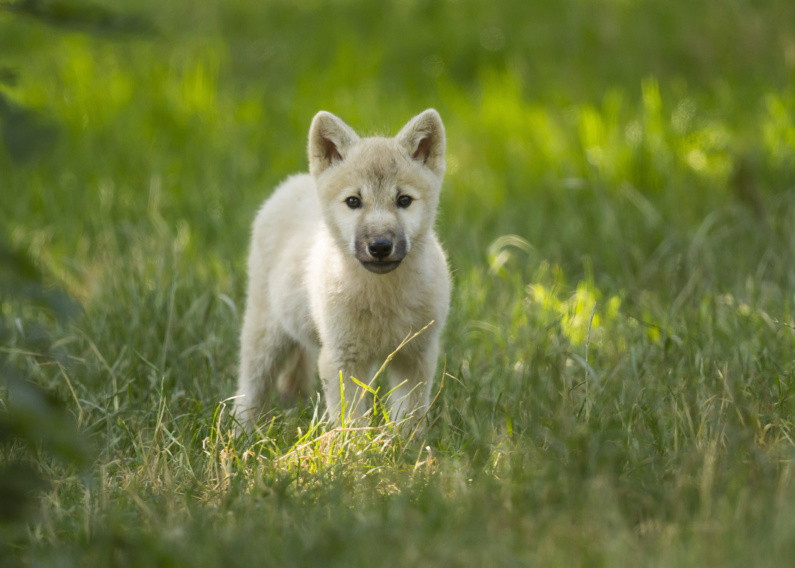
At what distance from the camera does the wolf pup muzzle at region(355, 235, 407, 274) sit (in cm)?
345

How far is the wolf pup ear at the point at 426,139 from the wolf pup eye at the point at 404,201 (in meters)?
0.28

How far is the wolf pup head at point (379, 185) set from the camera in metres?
3.51

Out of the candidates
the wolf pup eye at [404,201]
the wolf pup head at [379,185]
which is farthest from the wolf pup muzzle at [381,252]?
the wolf pup eye at [404,201]

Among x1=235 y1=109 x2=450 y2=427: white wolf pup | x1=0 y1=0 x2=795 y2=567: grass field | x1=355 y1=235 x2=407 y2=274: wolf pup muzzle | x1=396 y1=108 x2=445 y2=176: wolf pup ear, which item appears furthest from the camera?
x1=396 y1=108 x2=445 y2=176: wolf pup ear

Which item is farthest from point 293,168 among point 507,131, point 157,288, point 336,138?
point 336,138

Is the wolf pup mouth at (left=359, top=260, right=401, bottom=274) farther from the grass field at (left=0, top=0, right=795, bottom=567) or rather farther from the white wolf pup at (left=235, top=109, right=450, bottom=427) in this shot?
the grass field at (left=0, top=0, right=795, bottom=567)

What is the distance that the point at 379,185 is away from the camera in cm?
366

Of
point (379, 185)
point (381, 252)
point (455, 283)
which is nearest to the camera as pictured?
point (381, 252)

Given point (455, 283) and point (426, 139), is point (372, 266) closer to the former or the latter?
point (426, 139)

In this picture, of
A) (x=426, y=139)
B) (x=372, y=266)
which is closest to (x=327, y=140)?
(x=426, y=139)

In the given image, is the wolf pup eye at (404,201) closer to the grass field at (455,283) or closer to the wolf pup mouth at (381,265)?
the wolf pup mouth at (381,265)

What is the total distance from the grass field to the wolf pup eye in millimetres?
859

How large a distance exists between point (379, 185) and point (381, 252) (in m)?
0.36

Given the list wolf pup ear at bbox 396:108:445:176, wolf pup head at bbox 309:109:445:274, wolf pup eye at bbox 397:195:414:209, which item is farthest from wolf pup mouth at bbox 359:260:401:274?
wolf pup ear at bbox 396:108:445:176
